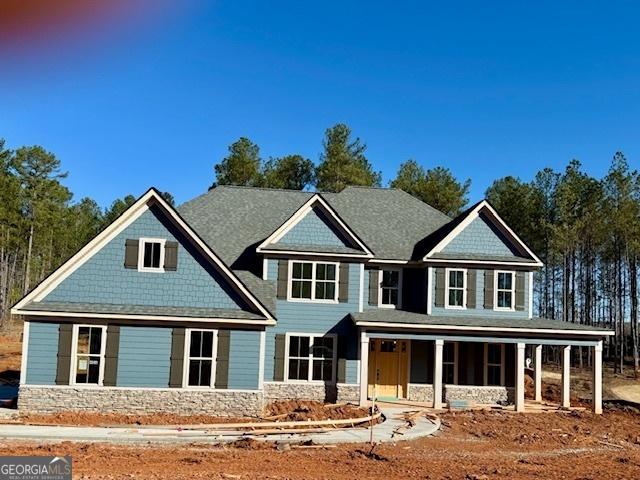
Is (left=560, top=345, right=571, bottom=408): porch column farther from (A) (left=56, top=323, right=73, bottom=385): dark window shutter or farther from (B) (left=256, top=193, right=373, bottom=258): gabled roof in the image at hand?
(A) (left=56, top=323, right=73, bottom=385): dark window shutter

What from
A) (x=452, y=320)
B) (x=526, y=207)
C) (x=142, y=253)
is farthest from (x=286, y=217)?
(x=526, y=207)

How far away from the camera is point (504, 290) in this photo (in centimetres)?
2266

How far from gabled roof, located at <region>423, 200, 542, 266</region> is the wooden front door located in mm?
3824

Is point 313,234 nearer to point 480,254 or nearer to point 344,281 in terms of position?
point 344,281

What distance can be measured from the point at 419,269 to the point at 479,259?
234cm

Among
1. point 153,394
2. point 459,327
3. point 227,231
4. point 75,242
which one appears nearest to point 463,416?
point 459,327

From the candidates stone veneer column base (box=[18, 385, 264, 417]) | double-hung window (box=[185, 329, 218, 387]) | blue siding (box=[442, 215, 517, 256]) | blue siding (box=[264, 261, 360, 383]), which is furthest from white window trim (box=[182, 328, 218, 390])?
blue siding (box=[442, 215, 517, 256])

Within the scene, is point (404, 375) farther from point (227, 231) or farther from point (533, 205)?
point (533, 205)

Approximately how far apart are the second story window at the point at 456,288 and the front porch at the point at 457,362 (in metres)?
1.49

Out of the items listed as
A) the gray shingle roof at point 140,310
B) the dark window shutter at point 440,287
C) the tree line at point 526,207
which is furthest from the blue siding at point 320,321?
the tree line at point 526,207

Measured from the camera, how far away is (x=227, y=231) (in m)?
24.1

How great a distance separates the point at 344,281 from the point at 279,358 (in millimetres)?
3634

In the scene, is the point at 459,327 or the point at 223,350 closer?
the point at 223,350

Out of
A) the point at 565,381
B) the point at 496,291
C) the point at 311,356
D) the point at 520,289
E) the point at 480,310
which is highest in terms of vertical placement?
the point at 520,289
